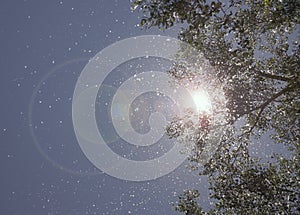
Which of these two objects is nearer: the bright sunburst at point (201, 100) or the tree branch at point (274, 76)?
the tree branch at point (274, 76)

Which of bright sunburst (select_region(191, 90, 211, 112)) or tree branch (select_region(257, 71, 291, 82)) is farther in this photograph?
bright sunburst (select_region(191, 90, 211, 112))

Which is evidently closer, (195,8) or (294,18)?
(195,8)

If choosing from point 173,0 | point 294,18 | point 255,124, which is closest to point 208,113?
point 255,124

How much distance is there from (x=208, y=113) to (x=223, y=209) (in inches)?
146

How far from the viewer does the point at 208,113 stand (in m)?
16.1

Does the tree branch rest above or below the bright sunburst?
below

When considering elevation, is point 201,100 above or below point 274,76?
above

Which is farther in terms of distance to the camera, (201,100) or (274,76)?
(201,100)

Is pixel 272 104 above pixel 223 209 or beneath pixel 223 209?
above

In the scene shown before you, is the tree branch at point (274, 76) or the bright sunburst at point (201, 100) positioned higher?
the bright sunburst at point (201, 100)

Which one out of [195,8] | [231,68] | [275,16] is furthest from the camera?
[231,68]

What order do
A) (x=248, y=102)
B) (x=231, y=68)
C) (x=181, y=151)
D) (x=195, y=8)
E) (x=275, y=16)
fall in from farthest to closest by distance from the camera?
(x=181, y=151) < (x=248, y=102) < (x=231, y=68) < (x=275, y=16) < (x=195, y=8)

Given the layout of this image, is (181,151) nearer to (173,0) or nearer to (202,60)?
(202,60)

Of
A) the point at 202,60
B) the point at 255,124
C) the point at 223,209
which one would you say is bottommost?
the point at 223,209
